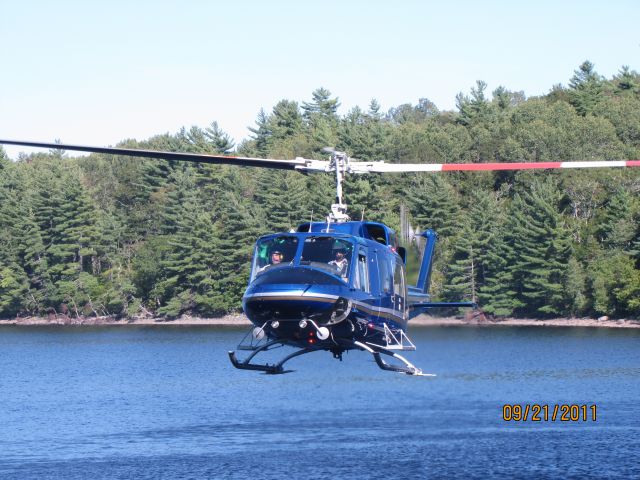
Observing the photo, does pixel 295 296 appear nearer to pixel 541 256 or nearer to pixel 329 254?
pixel 329 254

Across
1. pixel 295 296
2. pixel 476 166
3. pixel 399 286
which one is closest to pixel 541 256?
pixel 399 286

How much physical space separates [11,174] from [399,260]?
10866 centimetres

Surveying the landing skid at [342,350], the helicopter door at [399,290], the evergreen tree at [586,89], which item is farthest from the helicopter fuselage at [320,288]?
the evergreen tree at [586,89]

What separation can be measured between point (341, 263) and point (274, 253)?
150cm

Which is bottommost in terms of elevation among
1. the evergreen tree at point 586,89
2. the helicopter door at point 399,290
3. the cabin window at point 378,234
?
the helicopter door at point 399,290

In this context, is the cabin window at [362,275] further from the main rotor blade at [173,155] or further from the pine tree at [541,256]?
the pine tree at [541,256]

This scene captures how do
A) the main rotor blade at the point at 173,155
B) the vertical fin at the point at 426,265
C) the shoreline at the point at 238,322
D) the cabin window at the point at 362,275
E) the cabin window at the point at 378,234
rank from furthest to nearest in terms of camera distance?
the shoreline at the point at 238,322 < the vertical fin at the point at 426,265 < the cabin window at the point at 378,234 < the cabin window at the point at 362,275 < the main rotor blade at the point at 173,155

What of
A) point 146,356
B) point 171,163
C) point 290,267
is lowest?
point 146,356

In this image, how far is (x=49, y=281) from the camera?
381 ft

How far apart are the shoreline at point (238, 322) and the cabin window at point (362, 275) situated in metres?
57.0

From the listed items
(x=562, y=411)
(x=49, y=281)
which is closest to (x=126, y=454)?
(x=562, y=411)

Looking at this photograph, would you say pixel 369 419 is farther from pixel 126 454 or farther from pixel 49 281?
pixel 49 281

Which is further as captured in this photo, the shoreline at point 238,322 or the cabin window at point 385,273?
the shoreline at point 238,322

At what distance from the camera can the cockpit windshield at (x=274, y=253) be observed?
23.8m
